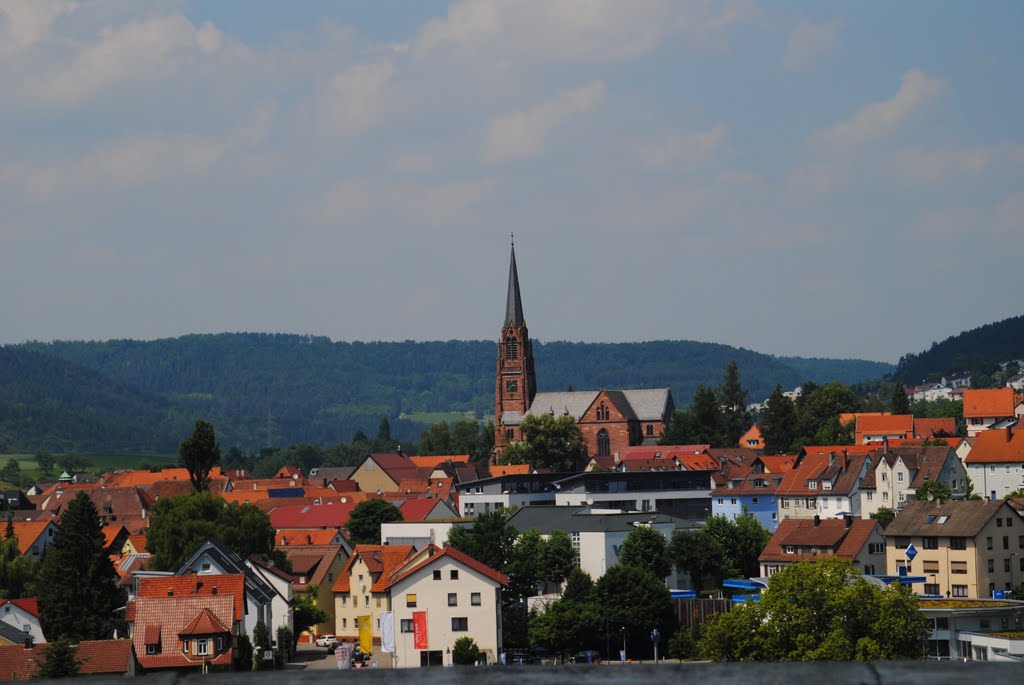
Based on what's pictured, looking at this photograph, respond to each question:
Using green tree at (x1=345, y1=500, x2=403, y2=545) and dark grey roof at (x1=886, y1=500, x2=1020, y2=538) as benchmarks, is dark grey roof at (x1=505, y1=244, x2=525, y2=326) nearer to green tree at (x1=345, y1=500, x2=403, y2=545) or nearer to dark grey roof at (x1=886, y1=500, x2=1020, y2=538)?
green tree at (x1=345, y1=500, x2=403, y2=545)

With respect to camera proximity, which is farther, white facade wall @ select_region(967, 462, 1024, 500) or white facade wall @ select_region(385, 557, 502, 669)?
white facade wall @ select_region(967, 462, 1024, 500)

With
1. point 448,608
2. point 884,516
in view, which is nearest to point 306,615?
point 448,608

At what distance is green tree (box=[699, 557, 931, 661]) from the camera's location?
43.2 m

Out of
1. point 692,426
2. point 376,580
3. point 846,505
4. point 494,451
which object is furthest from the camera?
point 494,451

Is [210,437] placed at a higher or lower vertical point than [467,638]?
higher

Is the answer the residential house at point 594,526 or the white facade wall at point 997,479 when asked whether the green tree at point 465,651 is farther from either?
the white facade wall at point 997,479

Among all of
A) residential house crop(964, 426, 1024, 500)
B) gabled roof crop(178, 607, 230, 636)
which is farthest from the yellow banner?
residential house crop(964, 426, 1024, 500)

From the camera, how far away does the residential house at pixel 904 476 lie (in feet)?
320

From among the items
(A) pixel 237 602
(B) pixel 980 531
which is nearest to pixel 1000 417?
(B) pixel 980 531

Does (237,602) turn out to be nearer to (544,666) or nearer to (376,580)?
(376,580)

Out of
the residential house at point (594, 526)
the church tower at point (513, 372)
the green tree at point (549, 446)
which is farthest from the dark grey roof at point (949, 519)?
the church tower at point (513, 372)

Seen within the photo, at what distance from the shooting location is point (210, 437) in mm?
101062

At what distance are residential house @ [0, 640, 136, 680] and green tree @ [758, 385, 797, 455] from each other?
11403 centimetres

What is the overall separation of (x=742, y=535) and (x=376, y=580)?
26.6m
